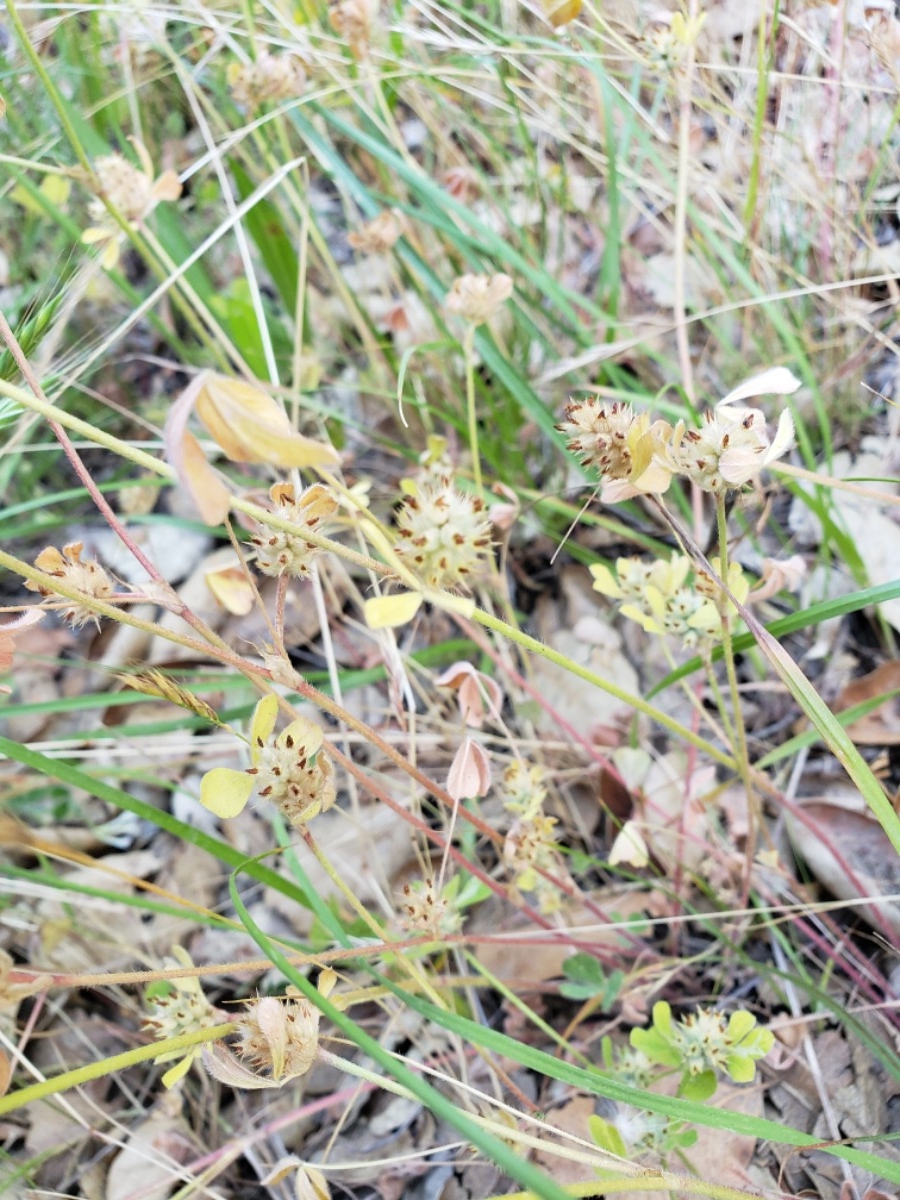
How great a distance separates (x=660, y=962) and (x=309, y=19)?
3.97 feet

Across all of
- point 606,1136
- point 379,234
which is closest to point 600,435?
point 606,1136

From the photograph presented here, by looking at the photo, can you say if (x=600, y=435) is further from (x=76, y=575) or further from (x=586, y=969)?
(x=586, y=969)

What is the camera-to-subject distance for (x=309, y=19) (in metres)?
1.16

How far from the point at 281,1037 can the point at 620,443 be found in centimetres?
40

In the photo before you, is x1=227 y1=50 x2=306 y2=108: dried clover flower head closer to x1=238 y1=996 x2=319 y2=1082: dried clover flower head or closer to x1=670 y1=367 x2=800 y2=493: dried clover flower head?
x1=670 y1=367 x2=800 y2=493: dried clover flower head

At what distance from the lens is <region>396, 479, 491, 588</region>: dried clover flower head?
0.59 m

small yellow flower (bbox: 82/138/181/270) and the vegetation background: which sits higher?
small yellow flower (bbox: 82/138/181/270)

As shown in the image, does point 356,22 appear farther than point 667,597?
Yes

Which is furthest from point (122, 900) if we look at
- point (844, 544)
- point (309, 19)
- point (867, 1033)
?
point (309, 19)

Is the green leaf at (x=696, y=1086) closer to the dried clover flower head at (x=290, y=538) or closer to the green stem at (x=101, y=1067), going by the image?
the green stem at (x=101, y=1067)

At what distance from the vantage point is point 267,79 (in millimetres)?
1021

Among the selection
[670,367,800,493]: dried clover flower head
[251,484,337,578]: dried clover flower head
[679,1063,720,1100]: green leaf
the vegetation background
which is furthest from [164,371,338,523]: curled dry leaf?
[679,1063,720,1100]: green leaf

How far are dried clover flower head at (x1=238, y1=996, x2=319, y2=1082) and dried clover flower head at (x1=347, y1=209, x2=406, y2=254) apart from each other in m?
0.85

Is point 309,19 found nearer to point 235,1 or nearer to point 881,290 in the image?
point 235,1
